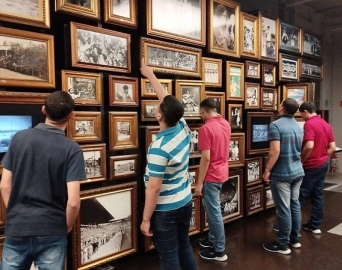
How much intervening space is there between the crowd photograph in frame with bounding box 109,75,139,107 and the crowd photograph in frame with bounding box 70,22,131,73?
0.08 m

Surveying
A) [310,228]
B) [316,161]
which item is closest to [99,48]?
[316,161]

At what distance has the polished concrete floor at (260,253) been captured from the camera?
2.70 m

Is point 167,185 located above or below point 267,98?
below

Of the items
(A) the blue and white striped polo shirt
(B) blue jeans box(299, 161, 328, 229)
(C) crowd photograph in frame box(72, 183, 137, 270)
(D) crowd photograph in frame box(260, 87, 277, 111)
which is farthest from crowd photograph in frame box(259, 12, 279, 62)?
(A) the blue and white striped polo shirt

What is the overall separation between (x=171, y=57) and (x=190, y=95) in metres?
0.40

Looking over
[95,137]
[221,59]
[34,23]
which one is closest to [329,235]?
[221,59]

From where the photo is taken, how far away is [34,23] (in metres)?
2.15

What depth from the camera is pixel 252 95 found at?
393 centimetres

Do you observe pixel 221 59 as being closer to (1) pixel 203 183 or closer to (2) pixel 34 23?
(1) pixel 203 183

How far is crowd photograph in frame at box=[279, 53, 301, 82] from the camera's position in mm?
4336

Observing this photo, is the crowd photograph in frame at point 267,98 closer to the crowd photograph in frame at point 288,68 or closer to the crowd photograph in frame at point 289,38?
the crowd photograph in frame at point 288,68

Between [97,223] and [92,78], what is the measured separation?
1115 millimetres

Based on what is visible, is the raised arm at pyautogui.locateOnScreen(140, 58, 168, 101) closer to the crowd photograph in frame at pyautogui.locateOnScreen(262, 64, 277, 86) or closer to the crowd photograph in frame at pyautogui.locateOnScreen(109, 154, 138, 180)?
the crowd photograph in frame at pyautogui.locateOnScreen(109, 154, 138, 180)

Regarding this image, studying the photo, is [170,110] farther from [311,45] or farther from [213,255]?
[311,45]
